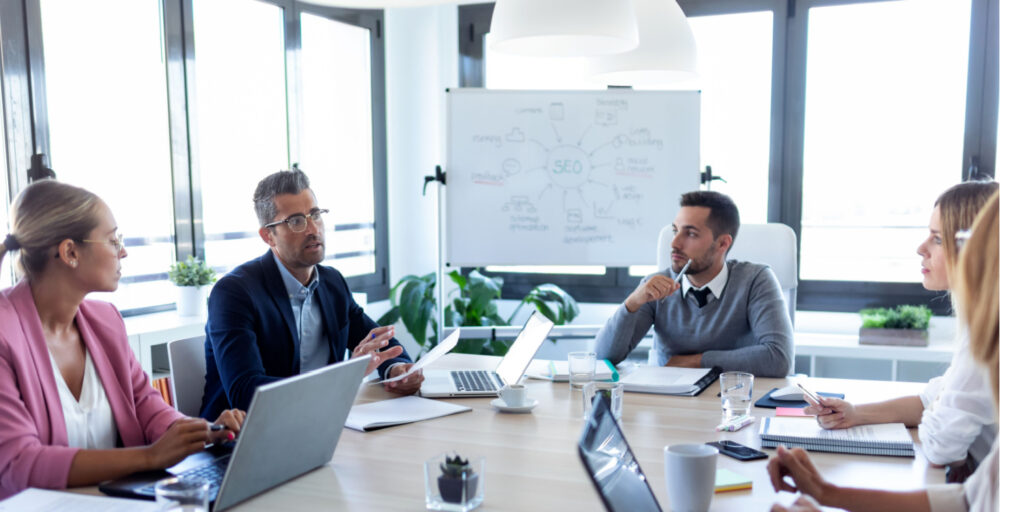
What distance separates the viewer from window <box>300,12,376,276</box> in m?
4.20

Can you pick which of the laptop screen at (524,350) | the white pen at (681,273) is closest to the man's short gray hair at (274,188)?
the laptop screen at (524,350)

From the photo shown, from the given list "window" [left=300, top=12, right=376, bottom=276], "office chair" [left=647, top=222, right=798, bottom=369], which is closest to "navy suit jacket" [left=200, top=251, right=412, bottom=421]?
"office chair" [left=647, top=222, right=798, bottom=369]

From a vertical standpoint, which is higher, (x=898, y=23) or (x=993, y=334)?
(x=898, y=23)

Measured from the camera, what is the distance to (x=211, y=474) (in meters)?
1.42

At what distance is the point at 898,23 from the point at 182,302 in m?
A: 3.48

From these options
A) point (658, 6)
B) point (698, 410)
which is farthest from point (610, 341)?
point (658, 6)

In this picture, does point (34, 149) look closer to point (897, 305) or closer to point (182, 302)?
point (182, 302)

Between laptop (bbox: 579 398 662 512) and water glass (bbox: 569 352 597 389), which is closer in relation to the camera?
laptop (bbox: 579 398 662 512)

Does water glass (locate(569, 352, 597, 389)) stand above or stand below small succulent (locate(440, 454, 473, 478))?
below

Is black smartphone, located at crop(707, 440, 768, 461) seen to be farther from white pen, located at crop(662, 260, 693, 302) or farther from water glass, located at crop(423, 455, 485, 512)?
white pen, located at crop(662, 260, 693, 302)

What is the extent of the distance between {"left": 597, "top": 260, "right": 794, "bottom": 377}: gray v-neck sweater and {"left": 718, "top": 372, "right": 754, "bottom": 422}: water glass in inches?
23.2

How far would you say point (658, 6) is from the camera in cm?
242

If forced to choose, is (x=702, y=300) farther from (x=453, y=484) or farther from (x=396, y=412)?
(x=453, y=484)

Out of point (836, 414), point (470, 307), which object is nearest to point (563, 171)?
point (470, 307)
